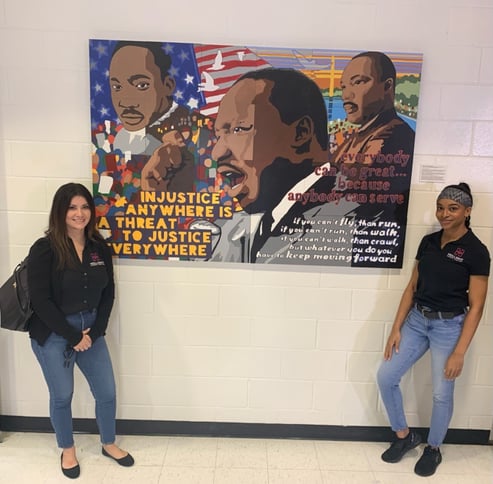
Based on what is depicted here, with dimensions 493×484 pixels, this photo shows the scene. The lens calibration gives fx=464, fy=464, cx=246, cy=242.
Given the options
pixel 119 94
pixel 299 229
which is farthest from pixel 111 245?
pixel 299 229

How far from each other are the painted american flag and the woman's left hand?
1809 mm

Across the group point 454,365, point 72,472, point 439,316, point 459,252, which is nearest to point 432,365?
point 454,365

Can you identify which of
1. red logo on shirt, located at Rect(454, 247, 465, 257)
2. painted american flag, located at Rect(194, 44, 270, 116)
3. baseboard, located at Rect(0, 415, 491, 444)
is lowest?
baseboard, located at Rect(0, 415, 491, 444)

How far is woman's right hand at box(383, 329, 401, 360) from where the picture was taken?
259cm

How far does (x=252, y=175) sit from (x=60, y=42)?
4.02 ft

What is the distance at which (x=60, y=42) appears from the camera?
96.1 inches

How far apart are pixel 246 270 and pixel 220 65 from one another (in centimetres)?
112

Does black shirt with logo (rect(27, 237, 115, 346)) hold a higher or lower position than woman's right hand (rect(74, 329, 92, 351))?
higher

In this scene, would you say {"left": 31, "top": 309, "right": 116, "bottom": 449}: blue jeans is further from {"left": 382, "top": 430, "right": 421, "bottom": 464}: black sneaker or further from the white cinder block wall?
{"left": 382, "top": 430, "right": 421, "bottom": 464}: black sneaker

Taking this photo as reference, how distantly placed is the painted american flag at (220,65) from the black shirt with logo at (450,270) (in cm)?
134

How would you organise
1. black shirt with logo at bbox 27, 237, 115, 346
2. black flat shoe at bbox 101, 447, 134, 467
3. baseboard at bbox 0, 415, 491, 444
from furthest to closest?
1. baseboard at bbox 0, 415, 491, 444
2. black flat shoe at bbox 101, 447, 134, 467
3. black shirt with logo at bbox 27, 237, 115, 346

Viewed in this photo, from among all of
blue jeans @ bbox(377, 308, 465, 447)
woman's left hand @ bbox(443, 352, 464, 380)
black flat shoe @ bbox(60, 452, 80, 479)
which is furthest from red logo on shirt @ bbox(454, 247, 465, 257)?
black flat shoe @ bbox(60, 452, 80, 479)

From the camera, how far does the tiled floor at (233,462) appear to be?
8.07 feet

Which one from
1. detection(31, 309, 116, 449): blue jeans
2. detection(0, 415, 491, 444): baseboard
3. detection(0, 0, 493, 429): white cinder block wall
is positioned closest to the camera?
detection(31, 309, 116, 449): blue jeans
